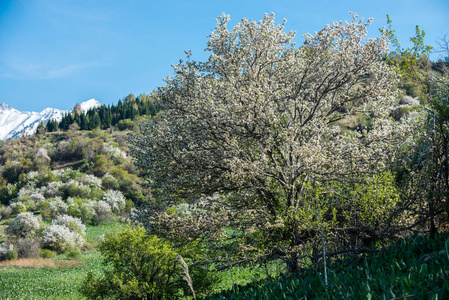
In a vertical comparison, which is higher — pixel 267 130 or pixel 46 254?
pixel 267 130

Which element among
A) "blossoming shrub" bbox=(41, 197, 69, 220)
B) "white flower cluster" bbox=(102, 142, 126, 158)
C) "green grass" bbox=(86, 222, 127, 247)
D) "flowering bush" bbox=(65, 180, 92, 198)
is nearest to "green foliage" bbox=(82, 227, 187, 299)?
"green grass" bbox=(86, 222, 127, 247)

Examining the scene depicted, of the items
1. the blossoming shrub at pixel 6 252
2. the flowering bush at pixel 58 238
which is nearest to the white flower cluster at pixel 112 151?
the flowering bush at pixel 58 238

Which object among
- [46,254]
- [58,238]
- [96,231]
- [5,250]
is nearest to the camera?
[5,250]

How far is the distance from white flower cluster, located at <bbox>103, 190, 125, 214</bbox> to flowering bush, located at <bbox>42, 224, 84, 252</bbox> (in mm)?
16519

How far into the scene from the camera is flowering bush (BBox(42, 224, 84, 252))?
126 ft

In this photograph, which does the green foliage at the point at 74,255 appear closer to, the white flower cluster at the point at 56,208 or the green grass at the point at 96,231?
the green grass at the point at 96,231

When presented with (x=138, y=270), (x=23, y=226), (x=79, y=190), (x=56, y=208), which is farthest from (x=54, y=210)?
(x=138, y=270)

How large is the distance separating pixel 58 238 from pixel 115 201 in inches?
737

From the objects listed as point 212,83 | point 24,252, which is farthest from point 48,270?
point 212,83

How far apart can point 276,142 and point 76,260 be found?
112 feet

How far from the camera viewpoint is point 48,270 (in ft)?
103

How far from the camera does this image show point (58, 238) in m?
39.0

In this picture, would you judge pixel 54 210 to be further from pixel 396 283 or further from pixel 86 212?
pixel 396 283

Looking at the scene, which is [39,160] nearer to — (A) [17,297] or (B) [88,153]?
(B) [88,153]
